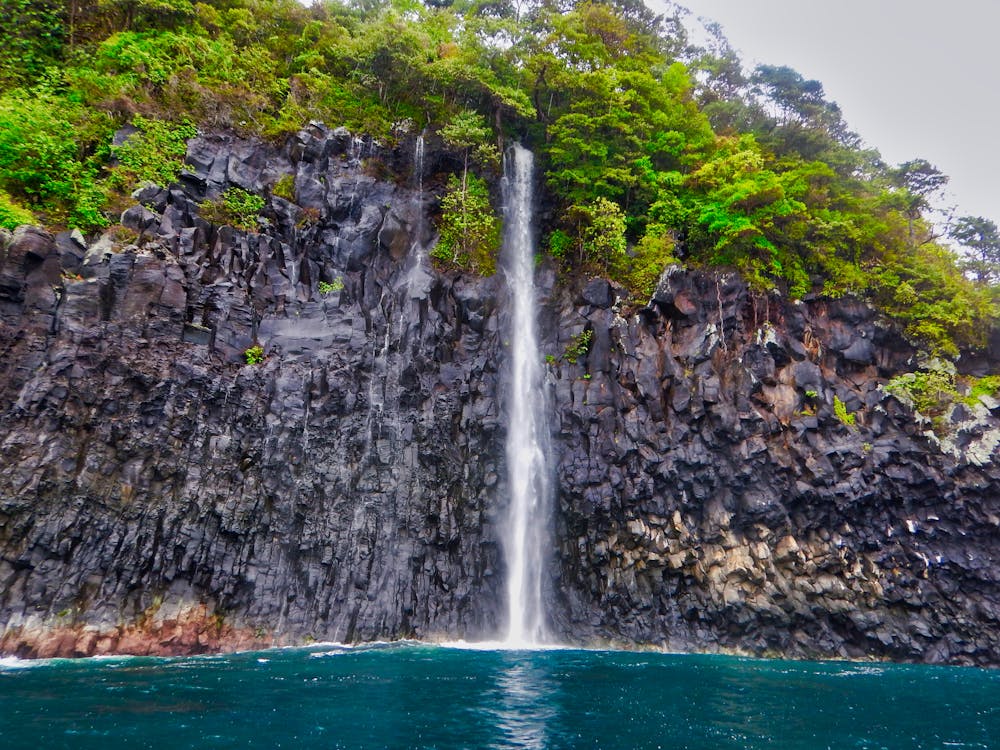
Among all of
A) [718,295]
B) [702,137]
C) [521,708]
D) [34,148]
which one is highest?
[702,137]

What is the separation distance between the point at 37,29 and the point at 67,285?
12665 mm

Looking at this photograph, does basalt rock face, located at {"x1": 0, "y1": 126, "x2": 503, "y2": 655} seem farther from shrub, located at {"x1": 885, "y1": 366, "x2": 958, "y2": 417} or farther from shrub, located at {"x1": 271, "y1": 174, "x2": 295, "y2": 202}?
shrub, located at {"x1": 885, "y1": 366, "x2": 958, "y2": 417}

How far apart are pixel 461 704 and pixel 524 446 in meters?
11.7


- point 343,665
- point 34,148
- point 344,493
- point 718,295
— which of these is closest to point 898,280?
point 718,295

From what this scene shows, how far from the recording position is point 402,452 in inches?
786

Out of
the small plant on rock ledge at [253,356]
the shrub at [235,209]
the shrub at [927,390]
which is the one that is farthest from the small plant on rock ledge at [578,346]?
the shrub at [235,209]

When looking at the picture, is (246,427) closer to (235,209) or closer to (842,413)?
(235,209)

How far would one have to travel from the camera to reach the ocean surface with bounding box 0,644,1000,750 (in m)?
8.98

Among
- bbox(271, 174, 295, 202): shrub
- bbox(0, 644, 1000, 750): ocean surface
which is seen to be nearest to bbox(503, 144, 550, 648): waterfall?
bbox(0, 644, 1000, 750): ocean surface

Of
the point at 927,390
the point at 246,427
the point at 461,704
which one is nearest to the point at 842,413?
the point at 927,390

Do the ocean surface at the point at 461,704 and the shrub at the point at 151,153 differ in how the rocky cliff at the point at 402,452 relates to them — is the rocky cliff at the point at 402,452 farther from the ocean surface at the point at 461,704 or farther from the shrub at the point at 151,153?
the ocean surface at the point at 461,704

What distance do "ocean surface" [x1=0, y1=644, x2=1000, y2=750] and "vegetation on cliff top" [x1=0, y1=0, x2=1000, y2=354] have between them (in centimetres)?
1427

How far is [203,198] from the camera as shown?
20469mm

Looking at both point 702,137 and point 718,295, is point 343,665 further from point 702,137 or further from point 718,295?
point 702,137
